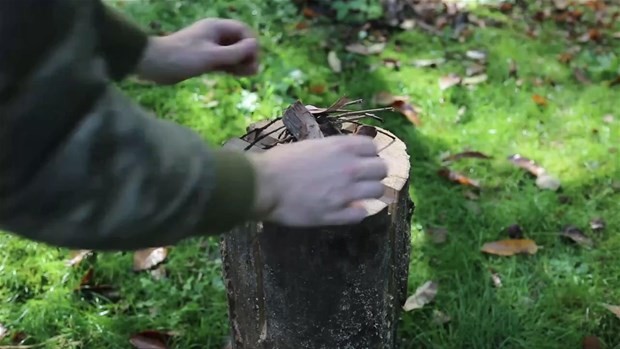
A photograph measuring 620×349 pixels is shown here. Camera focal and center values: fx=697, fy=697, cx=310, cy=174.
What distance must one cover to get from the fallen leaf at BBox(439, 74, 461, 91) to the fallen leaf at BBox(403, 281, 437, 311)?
4.96 ft

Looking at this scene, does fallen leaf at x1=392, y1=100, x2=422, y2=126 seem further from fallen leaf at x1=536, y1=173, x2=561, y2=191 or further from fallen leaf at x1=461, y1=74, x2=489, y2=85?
fallen leaf at x1=536, y1=173, x2=561, y2=191

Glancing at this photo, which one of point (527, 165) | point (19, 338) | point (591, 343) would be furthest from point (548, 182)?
point (19, 338)

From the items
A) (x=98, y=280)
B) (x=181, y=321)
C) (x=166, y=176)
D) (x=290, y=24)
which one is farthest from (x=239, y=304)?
(x=290, y=24)

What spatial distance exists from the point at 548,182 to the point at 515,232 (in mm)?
403

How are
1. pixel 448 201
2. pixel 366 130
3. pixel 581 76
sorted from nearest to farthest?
pixel 366 130 < pixel 448 201 < pixel 581 76

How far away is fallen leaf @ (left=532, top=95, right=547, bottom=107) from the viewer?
3535 millimetres

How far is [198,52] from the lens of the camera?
1401 millimetres

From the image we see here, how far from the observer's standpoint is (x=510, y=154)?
3.16 meters

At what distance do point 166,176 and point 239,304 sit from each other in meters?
A: 1.00

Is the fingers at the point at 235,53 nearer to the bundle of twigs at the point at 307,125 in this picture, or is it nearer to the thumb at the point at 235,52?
the thumb at the point at 235,52

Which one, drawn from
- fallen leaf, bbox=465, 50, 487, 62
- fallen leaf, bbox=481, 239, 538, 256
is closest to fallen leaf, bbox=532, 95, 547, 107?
fallen leaf, bbox=465, 50, 487, 62

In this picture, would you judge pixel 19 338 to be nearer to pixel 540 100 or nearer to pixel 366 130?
pixel 366 130

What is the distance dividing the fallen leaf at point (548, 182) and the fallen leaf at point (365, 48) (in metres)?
1.37

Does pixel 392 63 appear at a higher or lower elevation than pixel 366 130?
lower
